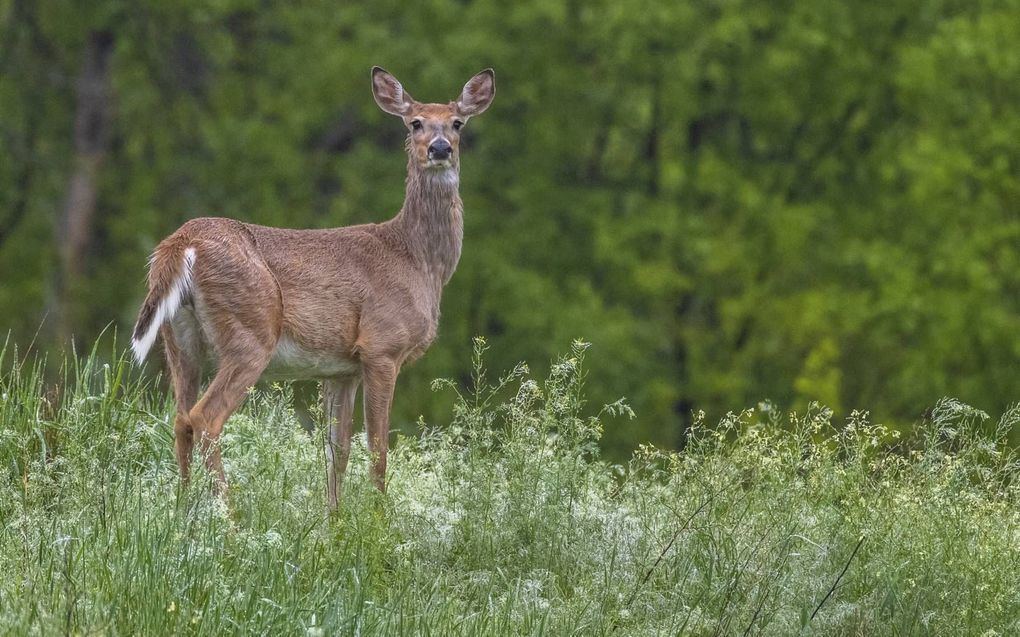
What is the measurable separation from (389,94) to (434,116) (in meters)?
0.49

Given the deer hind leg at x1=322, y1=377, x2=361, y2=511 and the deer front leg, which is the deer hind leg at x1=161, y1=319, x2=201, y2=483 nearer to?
the deer hind leg at x1=322, y1=377, x2=361, y2=511

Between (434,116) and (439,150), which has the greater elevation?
(434,116)

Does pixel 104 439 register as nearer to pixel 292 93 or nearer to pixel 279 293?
pixel 279 293

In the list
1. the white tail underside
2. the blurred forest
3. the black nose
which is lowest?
the blurred forest

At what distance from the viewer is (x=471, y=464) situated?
22.1 ft

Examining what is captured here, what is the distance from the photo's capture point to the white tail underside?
7105 mm

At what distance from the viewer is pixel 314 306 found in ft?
25.5

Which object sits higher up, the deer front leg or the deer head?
the deer head

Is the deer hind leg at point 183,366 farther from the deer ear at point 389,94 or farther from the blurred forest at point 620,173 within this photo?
the blurred forest at point 620,173

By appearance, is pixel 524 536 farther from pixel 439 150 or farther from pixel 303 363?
pixel 439 150

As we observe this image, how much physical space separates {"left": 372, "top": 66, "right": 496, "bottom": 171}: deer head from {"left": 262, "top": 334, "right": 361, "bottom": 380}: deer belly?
1220 millimetres

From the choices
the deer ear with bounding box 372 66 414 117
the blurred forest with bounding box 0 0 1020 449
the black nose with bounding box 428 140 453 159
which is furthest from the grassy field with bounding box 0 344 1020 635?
the blurred forest with bounding box 0 0 1020 449

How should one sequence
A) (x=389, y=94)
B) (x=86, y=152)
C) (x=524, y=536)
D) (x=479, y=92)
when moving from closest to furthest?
1. (x=524, y=536)
2. (x=389, y=94)
3. (x=479, y=92)
4. (x=86, y=152)

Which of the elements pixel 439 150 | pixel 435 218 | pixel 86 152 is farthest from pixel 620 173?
pixel 439 150
